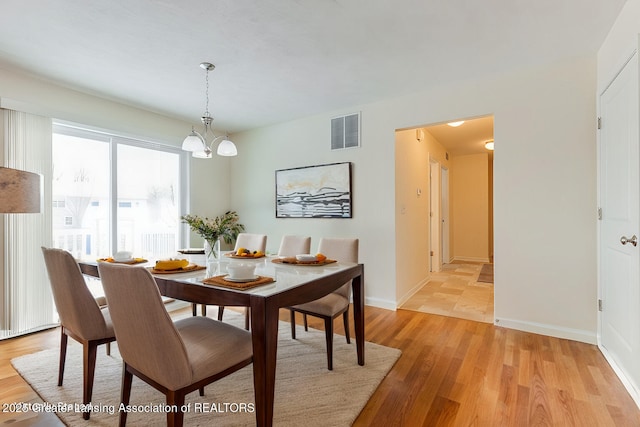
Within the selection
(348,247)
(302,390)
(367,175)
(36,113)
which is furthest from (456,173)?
(36,113)

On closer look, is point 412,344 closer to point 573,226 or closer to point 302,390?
point 302,390

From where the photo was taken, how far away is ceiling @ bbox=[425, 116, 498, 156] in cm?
435

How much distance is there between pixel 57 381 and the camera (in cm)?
197

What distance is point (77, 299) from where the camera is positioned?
5.52ft

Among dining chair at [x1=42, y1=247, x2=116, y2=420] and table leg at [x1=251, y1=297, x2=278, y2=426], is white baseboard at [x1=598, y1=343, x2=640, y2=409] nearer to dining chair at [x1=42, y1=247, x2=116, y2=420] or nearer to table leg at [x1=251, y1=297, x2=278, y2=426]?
table leg at [x1=251, y1=297, x2=278, y2=426]

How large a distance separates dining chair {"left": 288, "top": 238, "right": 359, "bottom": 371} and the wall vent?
152cm

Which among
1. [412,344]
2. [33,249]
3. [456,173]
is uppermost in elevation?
[456,173]

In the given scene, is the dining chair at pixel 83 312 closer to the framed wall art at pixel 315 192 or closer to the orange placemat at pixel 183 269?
the orange placemat at pixel 183 269

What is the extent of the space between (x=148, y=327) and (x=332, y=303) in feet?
4.01

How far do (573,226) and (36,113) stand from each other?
4.93 metres

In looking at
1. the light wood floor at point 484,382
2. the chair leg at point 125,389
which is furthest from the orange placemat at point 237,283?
the light wood floor at point 484,382

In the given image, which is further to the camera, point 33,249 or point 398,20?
point 33,249

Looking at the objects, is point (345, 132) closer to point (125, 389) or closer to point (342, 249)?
point (342, 249)

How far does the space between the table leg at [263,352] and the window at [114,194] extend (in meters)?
2.27
